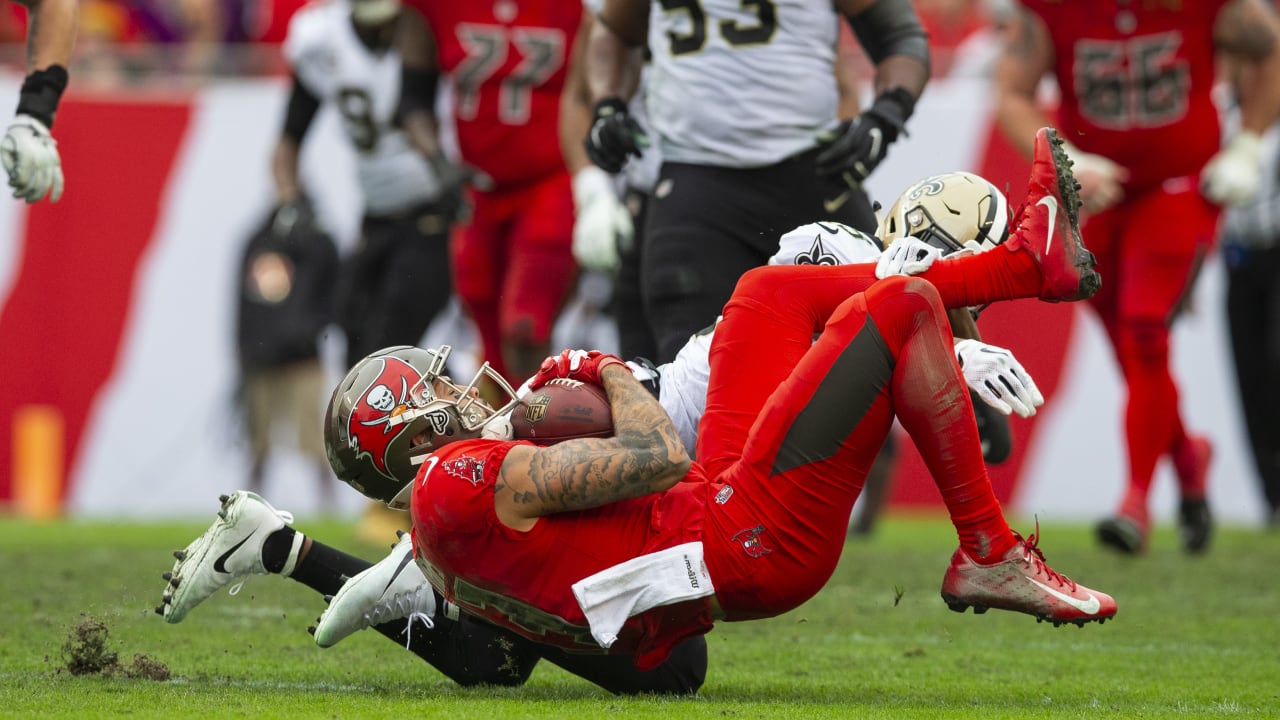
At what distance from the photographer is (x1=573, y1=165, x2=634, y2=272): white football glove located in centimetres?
579

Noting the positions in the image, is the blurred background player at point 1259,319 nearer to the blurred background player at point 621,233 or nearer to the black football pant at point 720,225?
the blurred background player at point 621,233

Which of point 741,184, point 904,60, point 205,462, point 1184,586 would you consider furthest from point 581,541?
point 205,462

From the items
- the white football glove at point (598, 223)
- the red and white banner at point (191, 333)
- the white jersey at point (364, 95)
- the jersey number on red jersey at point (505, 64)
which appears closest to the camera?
the white football glove at point (598, 223)

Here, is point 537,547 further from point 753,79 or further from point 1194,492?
point 1194,492

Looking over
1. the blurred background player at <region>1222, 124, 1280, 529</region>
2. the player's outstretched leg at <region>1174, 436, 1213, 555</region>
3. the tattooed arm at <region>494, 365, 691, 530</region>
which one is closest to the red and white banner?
the blurred background player at <region>1222, 124, 1280, 529</region>

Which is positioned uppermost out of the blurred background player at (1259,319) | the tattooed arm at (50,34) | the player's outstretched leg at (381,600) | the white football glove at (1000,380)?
the tattooed arm at (50,34)

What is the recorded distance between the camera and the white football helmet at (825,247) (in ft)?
13.6

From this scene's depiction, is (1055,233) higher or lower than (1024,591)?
higher

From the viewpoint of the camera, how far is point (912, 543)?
26.1 ft

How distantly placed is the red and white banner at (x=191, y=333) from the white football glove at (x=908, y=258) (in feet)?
19.6

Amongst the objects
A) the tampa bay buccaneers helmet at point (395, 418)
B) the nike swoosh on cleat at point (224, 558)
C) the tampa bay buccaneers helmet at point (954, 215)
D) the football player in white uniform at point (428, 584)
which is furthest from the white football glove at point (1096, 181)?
the nike swoosh on cleat at point (224, 558)

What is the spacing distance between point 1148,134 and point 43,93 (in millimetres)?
4189

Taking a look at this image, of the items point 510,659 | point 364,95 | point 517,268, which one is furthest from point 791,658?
point 364,95

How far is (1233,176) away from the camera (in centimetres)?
694
